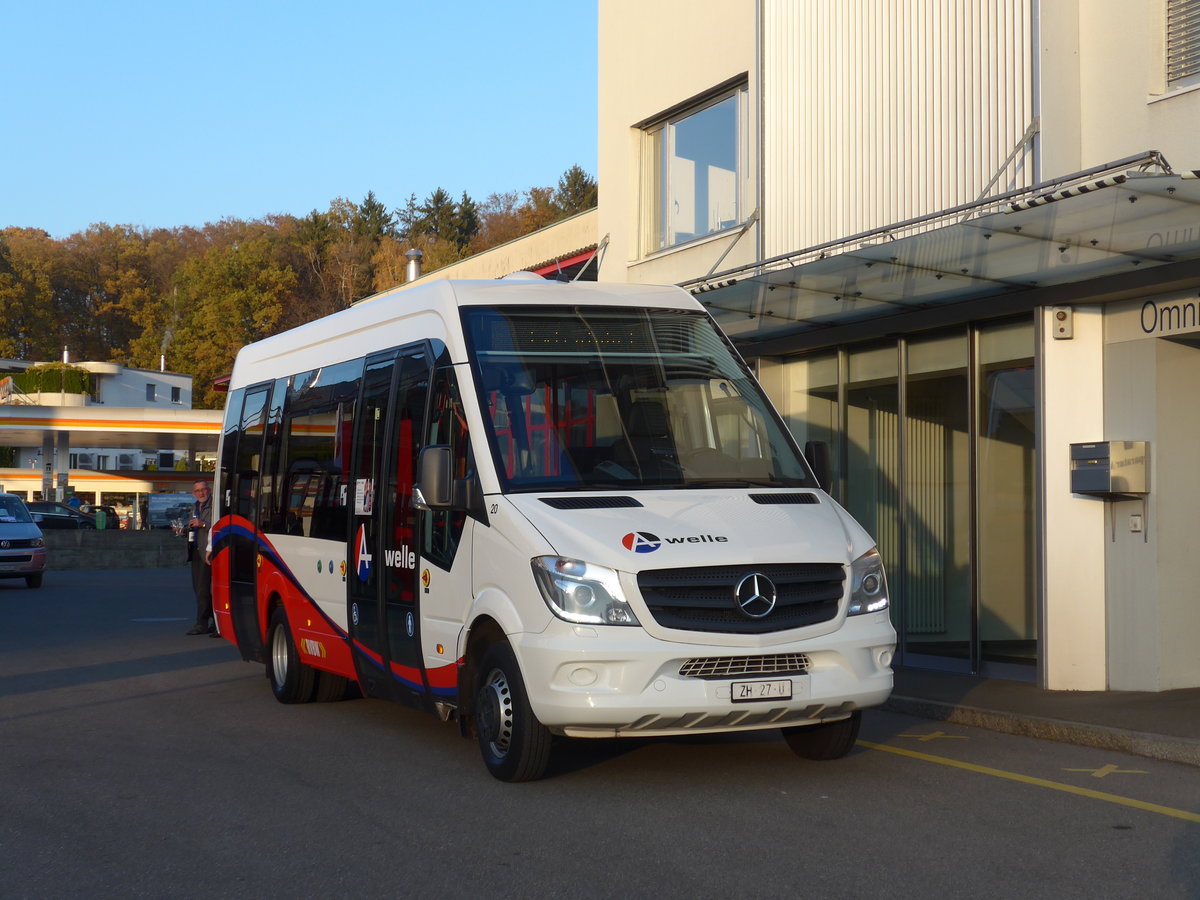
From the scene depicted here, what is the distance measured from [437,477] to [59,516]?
5072cm

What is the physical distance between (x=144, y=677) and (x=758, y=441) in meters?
7.10

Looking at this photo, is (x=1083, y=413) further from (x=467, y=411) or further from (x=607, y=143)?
(x=607, y=143)

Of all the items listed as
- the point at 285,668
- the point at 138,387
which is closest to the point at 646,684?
the point at 285,668

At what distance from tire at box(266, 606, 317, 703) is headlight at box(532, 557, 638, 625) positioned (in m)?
4.39

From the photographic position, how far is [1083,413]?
11.6m

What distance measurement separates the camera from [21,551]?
28.1 m

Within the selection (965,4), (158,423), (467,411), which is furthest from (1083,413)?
(158,423)

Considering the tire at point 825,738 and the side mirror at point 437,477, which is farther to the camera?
the tire at point 825,738

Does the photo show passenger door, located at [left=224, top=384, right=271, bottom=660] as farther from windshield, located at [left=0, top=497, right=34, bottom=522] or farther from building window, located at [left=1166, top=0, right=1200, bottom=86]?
windshield, located at [left=0, top=497, right=34, bottom=522]

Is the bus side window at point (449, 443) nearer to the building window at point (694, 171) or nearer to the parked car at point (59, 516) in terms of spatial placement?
the building window at point (694, 171)

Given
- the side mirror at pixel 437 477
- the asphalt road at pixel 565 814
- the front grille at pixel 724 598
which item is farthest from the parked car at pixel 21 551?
the front grille at pixel 724 598

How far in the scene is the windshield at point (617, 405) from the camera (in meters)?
7.94

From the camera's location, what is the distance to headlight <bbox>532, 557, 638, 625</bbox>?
707 centimetres

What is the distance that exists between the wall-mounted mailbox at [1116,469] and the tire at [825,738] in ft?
13.2
